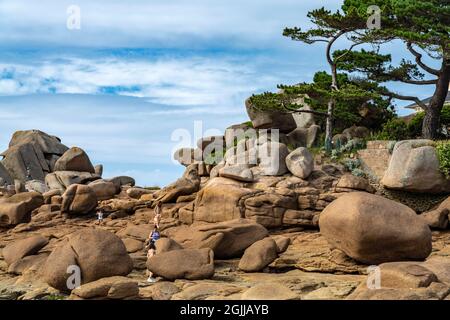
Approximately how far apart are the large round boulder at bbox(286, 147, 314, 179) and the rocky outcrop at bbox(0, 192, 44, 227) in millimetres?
12443

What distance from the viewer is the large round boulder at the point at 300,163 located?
24938mm

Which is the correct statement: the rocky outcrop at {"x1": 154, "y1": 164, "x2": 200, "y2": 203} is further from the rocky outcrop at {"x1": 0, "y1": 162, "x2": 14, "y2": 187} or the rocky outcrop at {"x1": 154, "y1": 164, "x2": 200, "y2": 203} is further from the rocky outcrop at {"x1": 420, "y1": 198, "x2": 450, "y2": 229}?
the rocky outcrop at {"x1": 0, "y1": 162, "x2": 14, "y2": 187}

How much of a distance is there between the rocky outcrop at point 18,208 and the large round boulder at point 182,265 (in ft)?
45.5

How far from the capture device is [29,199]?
28875 millimetres

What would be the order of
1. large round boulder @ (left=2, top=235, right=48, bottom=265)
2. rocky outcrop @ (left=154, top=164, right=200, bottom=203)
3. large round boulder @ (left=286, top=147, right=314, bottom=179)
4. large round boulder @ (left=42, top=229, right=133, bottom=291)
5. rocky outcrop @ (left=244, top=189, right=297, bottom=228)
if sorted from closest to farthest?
large round boulder @ (left=42, top=229, right=133, bottom=291)
large round boulder @ (left=2, top=235, right=48, bottom=265)
rocky outcrop @ (left=244, top=189, right=297, bottom=228)
large round boulder @ (left=286, top=147, right=314, bottom=179)
rocky outcrop @ (left=154, top=164, right=200, bottom=203)

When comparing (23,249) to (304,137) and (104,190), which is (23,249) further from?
(304,137)

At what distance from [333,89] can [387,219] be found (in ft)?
51.5

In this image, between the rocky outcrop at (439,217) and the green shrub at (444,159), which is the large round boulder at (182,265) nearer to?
the rocky outcrop at (439,217)

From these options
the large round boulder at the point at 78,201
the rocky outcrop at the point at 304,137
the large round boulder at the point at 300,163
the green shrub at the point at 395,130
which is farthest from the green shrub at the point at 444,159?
the large round boulder at the point at 78,201

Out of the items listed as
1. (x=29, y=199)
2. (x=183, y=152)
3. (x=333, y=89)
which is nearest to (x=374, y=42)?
(x=333, y=89)

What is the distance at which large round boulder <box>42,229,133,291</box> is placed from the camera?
50.4 ft

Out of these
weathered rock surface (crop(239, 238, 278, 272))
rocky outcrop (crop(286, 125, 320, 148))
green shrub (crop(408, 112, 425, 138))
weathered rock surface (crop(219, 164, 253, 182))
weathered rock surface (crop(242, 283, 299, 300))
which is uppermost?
green shrub (crop(408, 112, 425, 138))

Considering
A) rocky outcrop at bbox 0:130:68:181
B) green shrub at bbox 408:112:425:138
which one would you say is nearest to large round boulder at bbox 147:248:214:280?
green shrub at bbox 408:112:425:138

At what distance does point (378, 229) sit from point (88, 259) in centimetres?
757
